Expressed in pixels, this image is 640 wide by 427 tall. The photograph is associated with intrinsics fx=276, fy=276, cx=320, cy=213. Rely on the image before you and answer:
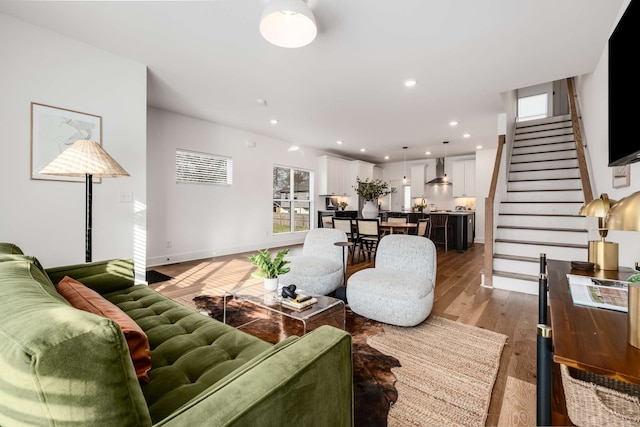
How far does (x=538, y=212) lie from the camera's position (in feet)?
14.0

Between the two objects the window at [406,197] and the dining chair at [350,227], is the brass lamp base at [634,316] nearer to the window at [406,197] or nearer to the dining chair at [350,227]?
the dining chair at [350,227]

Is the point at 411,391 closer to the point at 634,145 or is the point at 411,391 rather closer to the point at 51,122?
the point at 634,145

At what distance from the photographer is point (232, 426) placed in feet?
1.86

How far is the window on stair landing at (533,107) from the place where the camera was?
7.94m

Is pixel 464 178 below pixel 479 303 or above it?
above

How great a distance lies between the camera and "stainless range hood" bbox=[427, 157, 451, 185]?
348 inches

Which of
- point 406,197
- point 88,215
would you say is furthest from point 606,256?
point 406,197

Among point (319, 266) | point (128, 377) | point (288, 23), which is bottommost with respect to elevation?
point (319, 266)

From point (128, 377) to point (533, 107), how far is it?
1072cm

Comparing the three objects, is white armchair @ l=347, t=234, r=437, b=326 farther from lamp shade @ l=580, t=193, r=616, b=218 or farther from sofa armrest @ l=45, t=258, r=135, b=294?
sofa armrest @ l=45, t=258, r=135, b=294

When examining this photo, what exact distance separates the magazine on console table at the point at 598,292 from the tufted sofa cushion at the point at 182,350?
1346mm

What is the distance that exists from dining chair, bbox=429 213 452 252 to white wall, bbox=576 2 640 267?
303cm

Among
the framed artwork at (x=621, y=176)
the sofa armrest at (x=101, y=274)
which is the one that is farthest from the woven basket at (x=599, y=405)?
the sofa armrest at (x=101, y=274)

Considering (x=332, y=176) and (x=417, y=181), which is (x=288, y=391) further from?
(x=417, y=181)
